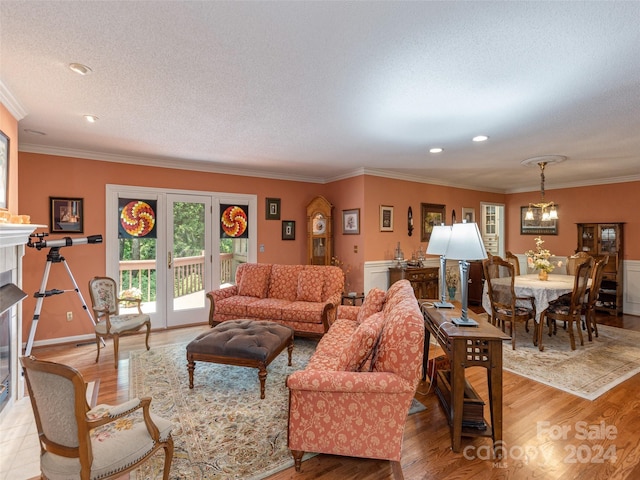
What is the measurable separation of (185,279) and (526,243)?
7.20 m

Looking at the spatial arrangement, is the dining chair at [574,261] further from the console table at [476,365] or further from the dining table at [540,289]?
the console table at [476,365]

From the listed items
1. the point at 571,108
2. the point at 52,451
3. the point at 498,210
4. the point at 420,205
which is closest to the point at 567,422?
the point at 571,108

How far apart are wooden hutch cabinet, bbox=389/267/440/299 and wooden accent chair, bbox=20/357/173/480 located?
4.28 metres

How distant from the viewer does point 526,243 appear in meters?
7.22

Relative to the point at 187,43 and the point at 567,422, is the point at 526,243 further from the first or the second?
the point at 187,43

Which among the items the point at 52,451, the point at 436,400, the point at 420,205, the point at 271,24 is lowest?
the point at 436,400

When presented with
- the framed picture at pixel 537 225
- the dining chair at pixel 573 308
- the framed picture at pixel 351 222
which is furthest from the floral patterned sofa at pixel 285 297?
the framed picture at pixel 537 225

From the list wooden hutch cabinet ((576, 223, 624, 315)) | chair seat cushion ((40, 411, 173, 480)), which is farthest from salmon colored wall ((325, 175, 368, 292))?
wooden hutch cabinet ((576, 223, 624, 315))

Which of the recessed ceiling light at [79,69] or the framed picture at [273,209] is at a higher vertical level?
the recessed ceiling light at [79,69]

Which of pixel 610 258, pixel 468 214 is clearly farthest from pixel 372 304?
pixel 610 258

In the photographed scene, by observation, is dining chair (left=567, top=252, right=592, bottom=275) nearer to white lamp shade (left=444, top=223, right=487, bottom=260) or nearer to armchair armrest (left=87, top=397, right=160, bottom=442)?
white lamp shade (left=444, top=223, right=487, bottom=260)

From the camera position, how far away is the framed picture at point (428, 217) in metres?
5.91

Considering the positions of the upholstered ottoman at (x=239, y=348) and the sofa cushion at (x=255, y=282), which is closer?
the upholstered ottoman at (x=239, y=348)

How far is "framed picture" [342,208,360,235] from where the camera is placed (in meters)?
5.30
